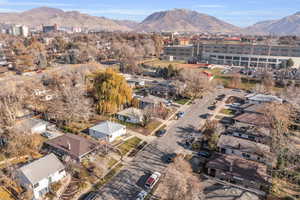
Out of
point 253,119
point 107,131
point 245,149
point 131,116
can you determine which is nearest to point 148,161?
point 107,131

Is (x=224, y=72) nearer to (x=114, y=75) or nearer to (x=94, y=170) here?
(x=114, y=75)

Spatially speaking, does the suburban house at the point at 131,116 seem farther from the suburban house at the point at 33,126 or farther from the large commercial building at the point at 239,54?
the large commercial building at the point at 239,54

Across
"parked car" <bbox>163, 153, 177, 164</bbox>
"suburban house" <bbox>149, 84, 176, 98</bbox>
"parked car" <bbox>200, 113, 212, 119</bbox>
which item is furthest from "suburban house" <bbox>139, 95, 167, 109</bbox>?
"parked car" <bbox>163, 153, 177, 164</bbox>

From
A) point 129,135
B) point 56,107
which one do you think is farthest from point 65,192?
point 56,107

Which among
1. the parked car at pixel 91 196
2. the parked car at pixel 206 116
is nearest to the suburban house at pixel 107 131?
the parked car at pixel 91 196

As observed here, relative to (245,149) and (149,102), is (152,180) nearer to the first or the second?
(245,149)

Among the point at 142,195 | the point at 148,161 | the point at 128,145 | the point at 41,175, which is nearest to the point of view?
the point at 142,195
